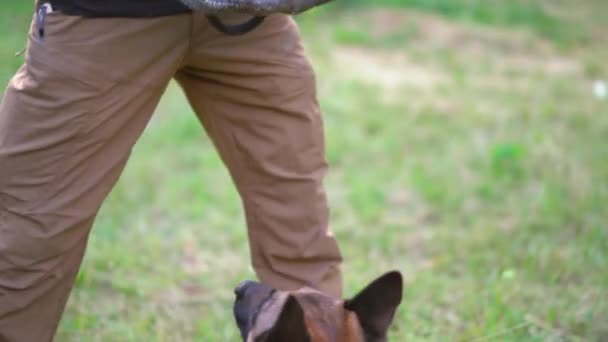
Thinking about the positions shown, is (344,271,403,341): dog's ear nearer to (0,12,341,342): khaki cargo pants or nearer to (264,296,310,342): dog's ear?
(264,296,310,342): dog's ear

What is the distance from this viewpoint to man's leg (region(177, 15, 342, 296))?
2807 mm

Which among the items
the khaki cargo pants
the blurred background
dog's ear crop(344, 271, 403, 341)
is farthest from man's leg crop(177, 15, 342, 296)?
the blurred background

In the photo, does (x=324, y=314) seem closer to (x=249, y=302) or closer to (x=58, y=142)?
(x=249, y=302)

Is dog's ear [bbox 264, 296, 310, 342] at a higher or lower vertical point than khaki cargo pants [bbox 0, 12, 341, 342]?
lower

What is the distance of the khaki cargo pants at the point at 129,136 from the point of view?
251 cm

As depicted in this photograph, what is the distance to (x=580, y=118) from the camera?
6289mm

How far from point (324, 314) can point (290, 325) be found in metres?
0.18

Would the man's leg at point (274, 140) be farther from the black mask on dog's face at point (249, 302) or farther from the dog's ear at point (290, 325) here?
the dog's ear at point (290, 325)

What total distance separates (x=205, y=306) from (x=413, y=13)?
5.45m

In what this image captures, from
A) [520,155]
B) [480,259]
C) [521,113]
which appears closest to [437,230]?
[480,259]

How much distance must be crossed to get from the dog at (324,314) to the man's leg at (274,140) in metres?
0.26

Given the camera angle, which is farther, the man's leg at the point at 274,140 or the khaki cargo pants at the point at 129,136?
the man's leg at the point at 274,140

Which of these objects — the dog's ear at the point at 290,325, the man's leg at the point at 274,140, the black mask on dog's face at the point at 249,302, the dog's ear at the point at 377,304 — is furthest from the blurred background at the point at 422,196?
the dog's ear at the point at 290,325

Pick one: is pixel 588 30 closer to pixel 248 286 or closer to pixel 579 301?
pixel 579 301
